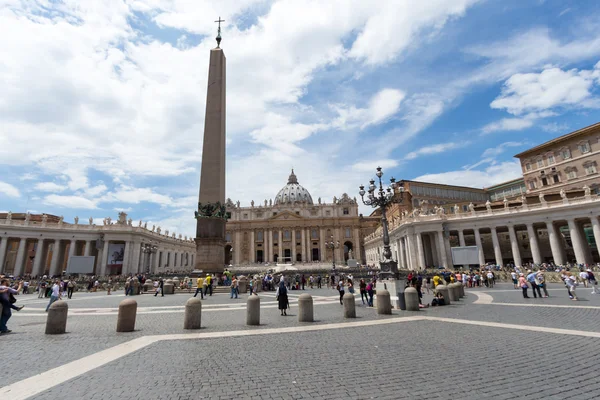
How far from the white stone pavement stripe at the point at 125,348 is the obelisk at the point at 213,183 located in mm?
11999

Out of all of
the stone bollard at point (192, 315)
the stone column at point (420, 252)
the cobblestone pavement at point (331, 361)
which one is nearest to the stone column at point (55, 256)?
→ the cobblestone pavement at point (331, 361)

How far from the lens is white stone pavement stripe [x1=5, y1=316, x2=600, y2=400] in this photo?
3771 millimetres

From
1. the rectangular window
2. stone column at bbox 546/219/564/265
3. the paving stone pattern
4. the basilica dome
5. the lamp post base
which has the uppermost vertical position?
the basilica dome

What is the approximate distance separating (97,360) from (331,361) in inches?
155

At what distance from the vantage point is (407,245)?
40.2m

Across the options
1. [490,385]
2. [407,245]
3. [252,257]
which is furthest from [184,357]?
[252,257]

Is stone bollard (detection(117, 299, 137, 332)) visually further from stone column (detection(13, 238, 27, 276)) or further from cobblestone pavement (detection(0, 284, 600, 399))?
stone column (detection(13, 238, 27, 276))


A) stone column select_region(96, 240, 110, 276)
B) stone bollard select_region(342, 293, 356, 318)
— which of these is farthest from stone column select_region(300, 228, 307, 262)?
stone bollard select_region(342, 293, 356, 318)

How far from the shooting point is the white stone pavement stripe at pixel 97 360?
371 cm

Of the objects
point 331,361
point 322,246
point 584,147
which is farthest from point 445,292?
point 322,246

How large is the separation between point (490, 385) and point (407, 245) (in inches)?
1526

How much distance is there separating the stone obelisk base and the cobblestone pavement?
33.9ft

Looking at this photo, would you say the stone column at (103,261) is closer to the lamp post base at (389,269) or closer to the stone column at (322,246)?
the lamp post base at (389,269)

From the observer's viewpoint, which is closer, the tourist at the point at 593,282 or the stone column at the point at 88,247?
the tourist at the point at 593,282
